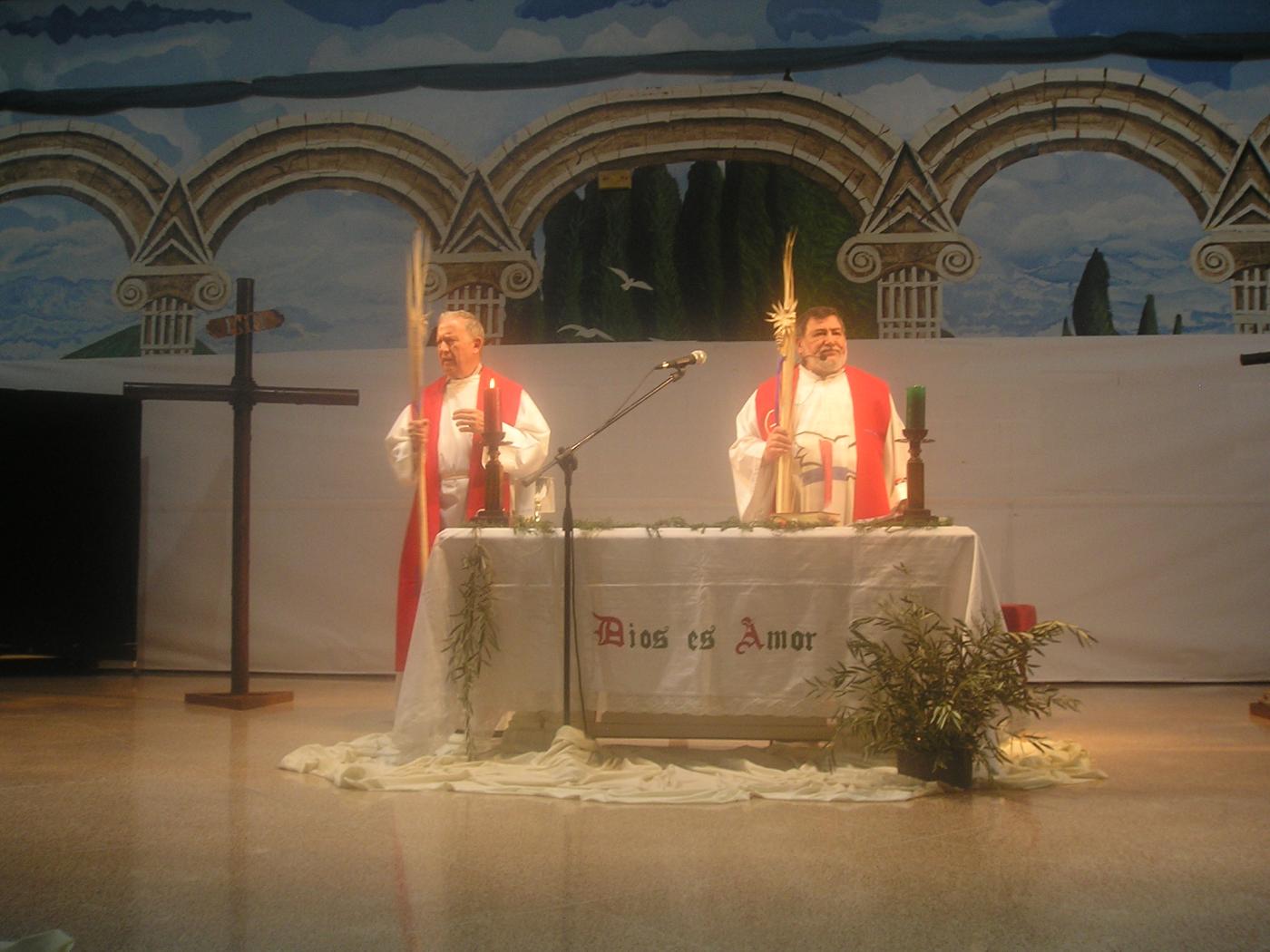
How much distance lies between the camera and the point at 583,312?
7285 mm

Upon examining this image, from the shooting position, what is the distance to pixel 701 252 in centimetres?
722

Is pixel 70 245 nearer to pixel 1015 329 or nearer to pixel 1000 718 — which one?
pixel 1015 329

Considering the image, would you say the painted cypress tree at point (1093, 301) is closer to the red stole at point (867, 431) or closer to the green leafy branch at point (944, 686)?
the red stole at point (867, 431)

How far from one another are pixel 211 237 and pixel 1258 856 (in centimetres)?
649

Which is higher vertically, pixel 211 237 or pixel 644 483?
pixel 211 237

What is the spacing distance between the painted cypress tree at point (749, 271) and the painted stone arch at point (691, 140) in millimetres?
356

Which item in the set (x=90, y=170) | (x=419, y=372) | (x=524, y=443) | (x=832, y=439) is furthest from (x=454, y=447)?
(x=90, y=170)

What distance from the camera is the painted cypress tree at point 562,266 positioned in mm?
7301

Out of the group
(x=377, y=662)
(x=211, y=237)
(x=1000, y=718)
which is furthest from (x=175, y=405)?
(x=1000, y=718)

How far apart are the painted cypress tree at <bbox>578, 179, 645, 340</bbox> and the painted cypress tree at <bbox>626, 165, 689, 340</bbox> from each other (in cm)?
4

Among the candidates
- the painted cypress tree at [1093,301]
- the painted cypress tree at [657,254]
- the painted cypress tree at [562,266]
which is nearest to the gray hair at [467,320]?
the painted cypress tree at [562,266]

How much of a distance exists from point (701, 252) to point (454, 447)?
7.29 ft

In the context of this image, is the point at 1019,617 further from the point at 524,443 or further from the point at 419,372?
the point at 419,372

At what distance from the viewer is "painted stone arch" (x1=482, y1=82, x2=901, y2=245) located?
→ 719 cm
